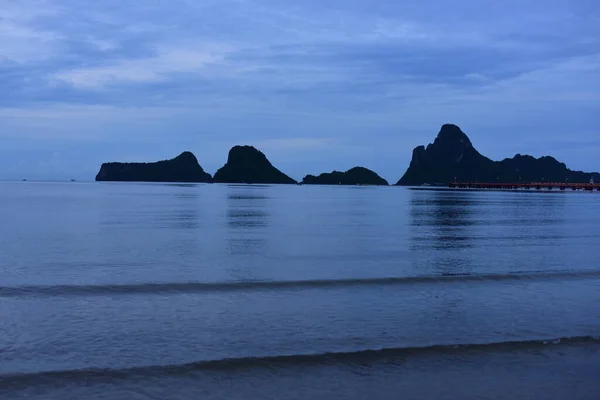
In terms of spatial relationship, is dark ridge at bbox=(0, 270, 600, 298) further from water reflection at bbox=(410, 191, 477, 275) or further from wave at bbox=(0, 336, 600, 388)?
wave at bbox=(0, 336, 600, 388)

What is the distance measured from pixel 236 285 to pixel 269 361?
878 cm

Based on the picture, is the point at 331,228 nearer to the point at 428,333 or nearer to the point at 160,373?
the point at 428,333

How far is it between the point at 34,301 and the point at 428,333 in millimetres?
11249

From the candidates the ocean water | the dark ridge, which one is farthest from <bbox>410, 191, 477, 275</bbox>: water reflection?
the dark ridge

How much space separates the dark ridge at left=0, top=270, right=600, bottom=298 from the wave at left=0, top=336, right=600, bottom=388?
7.76 m

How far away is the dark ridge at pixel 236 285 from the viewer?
1805 cm

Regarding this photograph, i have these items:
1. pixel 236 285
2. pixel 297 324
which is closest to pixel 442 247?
pixel 236 285

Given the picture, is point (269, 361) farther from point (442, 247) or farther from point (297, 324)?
point (442, 247)

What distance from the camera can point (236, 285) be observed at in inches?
771

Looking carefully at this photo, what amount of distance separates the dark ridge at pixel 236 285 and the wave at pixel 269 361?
25.5 feet

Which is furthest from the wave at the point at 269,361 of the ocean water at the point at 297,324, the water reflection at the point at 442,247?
the water reflection at the point at 442,247

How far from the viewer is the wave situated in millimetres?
9931

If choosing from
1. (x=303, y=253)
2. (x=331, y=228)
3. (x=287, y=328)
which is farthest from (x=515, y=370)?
(x=331, y=228)

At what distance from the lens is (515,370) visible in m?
10.6
